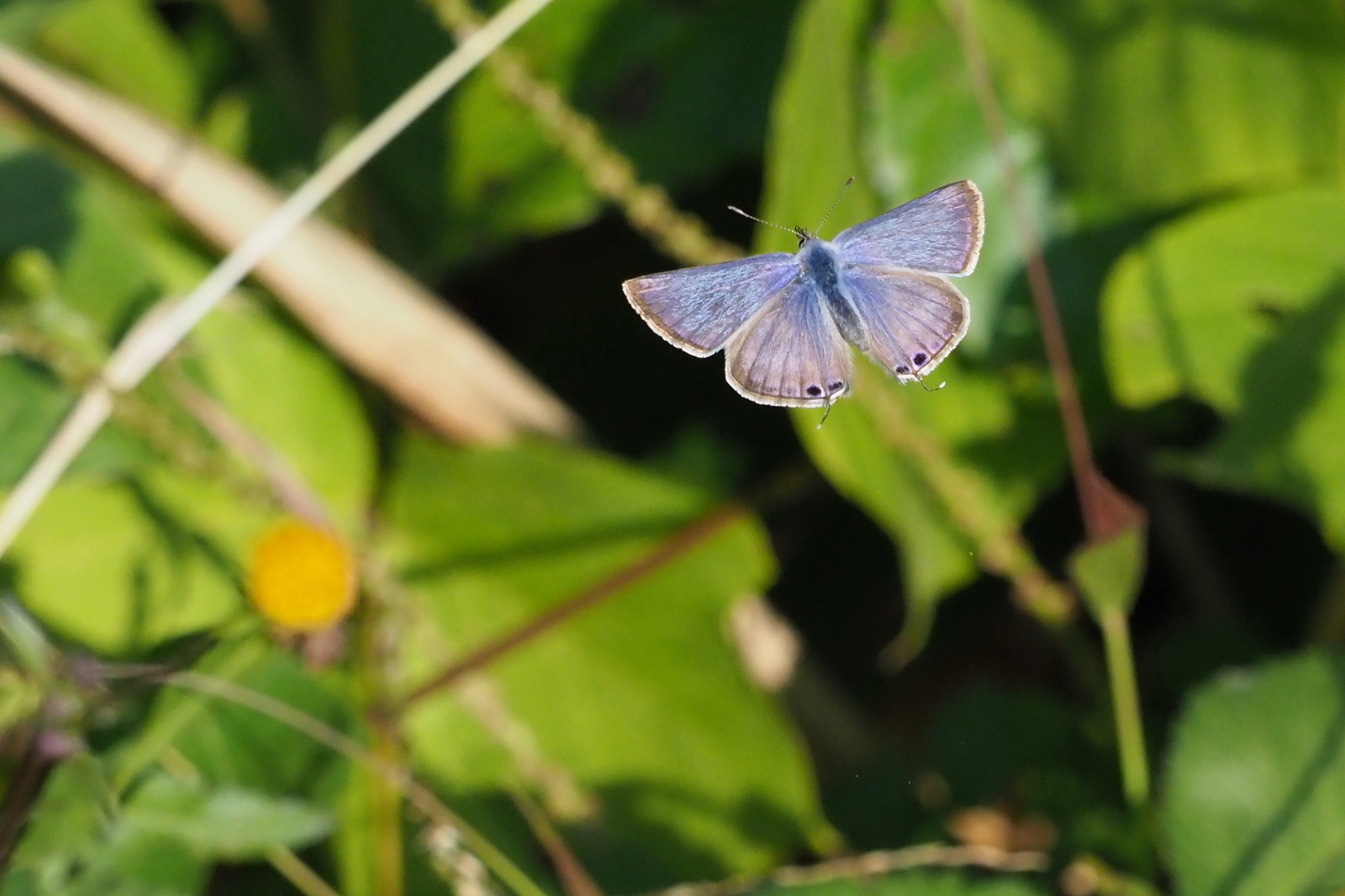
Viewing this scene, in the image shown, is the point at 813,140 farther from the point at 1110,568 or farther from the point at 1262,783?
the point at 1262,783

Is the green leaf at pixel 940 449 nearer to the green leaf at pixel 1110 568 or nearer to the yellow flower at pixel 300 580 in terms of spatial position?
the green leaf at pixel 1110 568

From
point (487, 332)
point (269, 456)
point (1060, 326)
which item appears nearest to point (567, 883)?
point (269, 456)

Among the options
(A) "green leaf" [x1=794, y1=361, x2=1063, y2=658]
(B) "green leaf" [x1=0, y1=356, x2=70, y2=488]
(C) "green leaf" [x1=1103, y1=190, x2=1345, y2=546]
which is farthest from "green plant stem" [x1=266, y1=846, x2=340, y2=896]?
(C) "green leaf" [x1=1103, y1=190, x2=1345, y2=546]

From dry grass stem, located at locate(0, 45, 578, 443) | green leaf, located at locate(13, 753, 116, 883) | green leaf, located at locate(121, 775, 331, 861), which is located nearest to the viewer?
green leaf, located at locate(13, 753, 116, 883)

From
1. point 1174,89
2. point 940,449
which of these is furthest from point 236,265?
point 1174,89

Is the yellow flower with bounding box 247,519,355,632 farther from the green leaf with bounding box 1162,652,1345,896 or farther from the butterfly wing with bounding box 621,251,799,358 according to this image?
the green leaf with bounding box 1162,652,1345,896

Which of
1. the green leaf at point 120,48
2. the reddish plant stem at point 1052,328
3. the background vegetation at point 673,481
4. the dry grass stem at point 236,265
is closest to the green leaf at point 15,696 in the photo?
the background vegetation at point 673,481
